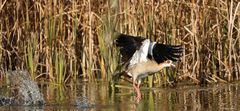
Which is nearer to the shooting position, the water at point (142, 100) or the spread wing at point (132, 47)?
the water at point (142, 100)

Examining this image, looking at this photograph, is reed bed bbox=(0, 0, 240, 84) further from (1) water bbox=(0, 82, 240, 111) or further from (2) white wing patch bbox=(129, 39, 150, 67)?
(2) white wing patch bbox=(129, 39, 150, 67)

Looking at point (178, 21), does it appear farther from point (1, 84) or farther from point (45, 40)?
point (1, 84)

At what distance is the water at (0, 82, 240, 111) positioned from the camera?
7336mm

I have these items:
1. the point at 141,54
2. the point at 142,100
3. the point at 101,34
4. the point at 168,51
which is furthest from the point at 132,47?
the point at 101,34

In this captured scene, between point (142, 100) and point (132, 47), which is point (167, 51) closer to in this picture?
point (132, 47)

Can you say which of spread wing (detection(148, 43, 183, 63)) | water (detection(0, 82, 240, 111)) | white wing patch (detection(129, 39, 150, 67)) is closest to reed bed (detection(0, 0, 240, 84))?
water (detection(0, 82, 240, 111))

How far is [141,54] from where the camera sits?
28.5 feet

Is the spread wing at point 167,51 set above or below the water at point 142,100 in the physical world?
above

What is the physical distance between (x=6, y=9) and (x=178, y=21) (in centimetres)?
262

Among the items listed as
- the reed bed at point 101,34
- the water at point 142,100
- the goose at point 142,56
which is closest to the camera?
the water at point 142,100

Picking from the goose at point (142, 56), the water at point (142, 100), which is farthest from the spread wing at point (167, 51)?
the water at point (142, 100)

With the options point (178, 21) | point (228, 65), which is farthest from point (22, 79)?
point (228, 65)

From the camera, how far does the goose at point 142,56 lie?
8234 mm

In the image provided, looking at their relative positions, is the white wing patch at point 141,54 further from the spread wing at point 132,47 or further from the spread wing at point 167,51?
the spread wing at point 167,51
